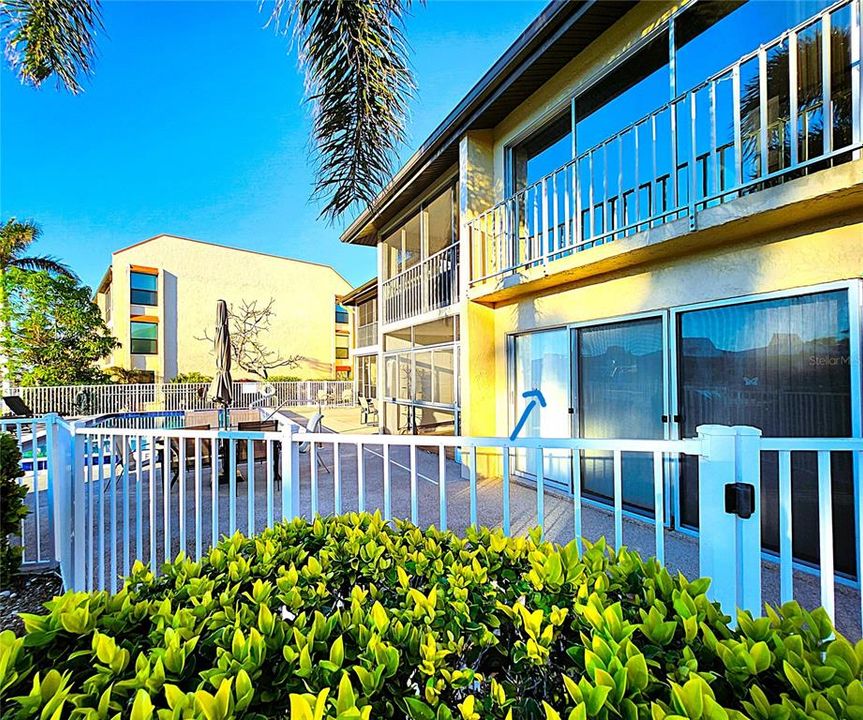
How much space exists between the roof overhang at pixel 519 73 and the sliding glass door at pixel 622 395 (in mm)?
3414

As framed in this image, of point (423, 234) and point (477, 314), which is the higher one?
point (423, 234)

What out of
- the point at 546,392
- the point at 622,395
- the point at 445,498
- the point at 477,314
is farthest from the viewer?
the point at 477,314

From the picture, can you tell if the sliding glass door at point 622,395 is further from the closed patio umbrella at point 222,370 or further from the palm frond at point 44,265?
the palm frond at point 44,265

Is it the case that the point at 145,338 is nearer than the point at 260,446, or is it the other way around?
the point at 260,446

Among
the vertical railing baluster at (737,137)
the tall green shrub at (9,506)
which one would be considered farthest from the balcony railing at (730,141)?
the tall green shrub at (9,506)

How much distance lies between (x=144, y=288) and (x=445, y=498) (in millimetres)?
26583

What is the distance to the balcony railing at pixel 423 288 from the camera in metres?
8.36

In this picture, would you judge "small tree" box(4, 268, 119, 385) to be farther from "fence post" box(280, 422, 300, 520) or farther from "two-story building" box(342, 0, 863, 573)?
"fence post" box(280, 422, 300, 520)

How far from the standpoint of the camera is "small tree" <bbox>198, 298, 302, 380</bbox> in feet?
81.6

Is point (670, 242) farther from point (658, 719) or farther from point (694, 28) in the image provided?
point (658, 719)

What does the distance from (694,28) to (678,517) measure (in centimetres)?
553

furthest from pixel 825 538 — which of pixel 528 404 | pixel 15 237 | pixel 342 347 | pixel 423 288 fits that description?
pixel 342 347

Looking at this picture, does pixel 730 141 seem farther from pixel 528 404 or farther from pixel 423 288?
pixel 423 288

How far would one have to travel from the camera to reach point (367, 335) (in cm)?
1923
